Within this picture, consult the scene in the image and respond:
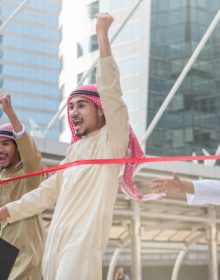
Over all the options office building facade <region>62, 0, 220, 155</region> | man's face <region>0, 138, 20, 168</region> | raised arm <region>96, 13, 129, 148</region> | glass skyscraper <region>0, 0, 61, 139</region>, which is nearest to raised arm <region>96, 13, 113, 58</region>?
raised arm <region>96, 13, 129, 148</region>

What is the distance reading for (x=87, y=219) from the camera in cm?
277

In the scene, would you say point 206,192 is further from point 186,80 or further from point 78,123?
point 186,80

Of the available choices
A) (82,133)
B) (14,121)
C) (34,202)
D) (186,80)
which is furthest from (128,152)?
(186,80)

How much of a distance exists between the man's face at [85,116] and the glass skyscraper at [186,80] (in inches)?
515

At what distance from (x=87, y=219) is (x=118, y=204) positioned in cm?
887

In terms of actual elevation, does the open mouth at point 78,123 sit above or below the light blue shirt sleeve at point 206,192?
above

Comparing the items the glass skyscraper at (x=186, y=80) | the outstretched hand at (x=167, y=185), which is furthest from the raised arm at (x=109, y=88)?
the glass skyscraper at (x=186, y=80)

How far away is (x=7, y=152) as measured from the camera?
389 cm

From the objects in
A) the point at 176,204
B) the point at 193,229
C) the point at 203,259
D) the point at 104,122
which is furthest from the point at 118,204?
the point at 203,259

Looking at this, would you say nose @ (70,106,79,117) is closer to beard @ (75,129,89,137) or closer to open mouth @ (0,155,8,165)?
beard @ (75,129,89,137)

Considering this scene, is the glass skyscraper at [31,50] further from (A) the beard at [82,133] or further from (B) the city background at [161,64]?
(A) the beard at [82,133]

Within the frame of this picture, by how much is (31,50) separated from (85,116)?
18958 mm

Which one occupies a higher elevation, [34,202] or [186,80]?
[186,80]

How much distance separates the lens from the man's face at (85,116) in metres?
3.05
